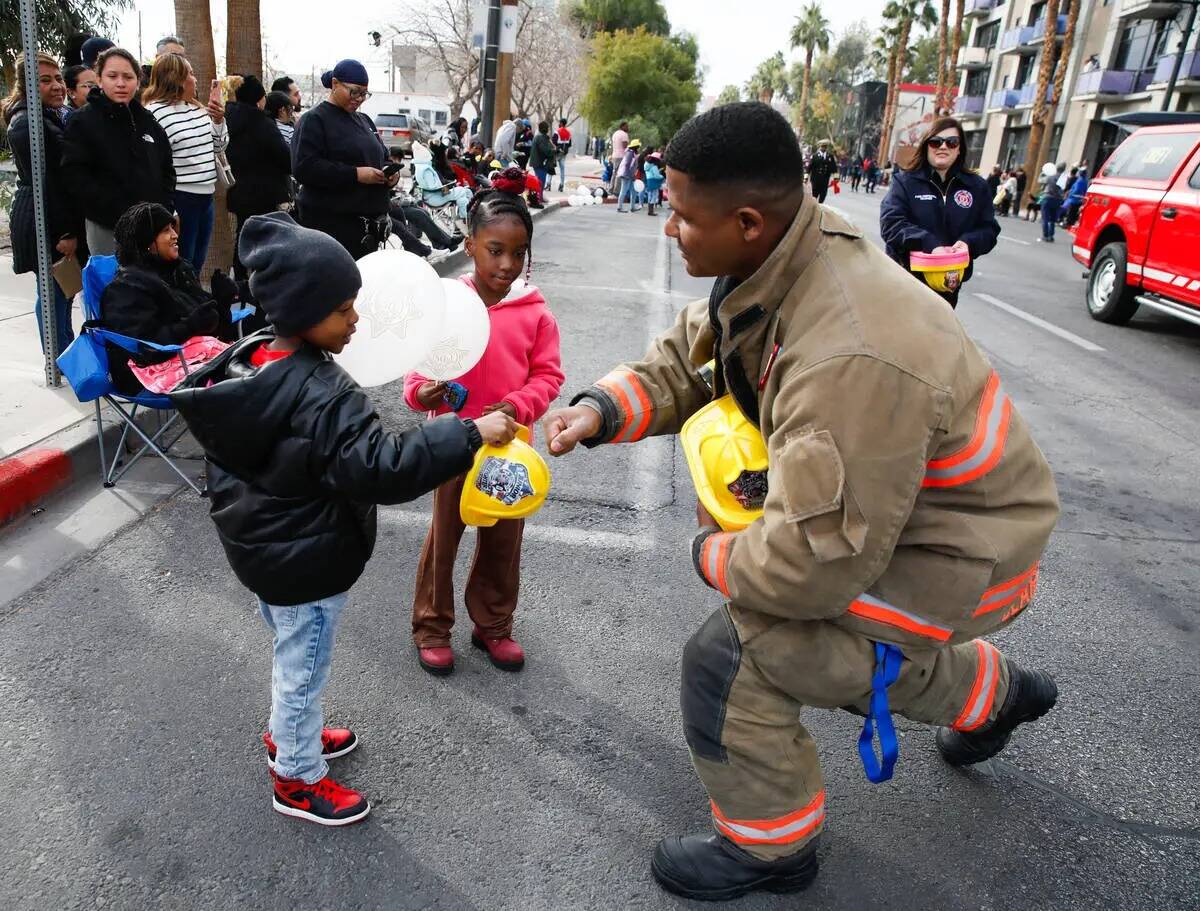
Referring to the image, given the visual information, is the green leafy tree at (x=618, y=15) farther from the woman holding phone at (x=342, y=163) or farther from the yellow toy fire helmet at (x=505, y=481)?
the yellow toy fire helmet at (x=505, y=481)

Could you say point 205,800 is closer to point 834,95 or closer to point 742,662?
point 742,662

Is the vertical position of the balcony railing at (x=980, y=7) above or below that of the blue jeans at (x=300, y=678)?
above

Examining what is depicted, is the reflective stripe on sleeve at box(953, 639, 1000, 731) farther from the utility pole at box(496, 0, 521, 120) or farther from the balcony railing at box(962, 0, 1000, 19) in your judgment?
the balcony railing at box(962, 0, 1000, 19)

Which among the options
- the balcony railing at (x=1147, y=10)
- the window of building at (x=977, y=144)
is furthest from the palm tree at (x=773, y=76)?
the balcony railing at (x=1147, y=10)

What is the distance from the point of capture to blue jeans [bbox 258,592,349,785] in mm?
2229

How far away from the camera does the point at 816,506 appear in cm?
173

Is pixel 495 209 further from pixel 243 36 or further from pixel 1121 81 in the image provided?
pixel 1121 81

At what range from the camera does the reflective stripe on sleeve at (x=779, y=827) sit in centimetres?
210

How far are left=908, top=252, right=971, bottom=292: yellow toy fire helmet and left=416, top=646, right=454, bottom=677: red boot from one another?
4.02 m

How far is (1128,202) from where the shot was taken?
957cm

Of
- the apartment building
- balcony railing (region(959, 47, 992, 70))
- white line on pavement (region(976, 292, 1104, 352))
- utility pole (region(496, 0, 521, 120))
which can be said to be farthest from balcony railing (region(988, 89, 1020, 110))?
white line on pavement (region(976, 292, 1104, 352))

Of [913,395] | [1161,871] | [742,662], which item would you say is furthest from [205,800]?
[1161,871]

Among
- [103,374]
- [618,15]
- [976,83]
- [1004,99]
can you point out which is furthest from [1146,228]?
[976,83]

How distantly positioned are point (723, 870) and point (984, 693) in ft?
2.82
